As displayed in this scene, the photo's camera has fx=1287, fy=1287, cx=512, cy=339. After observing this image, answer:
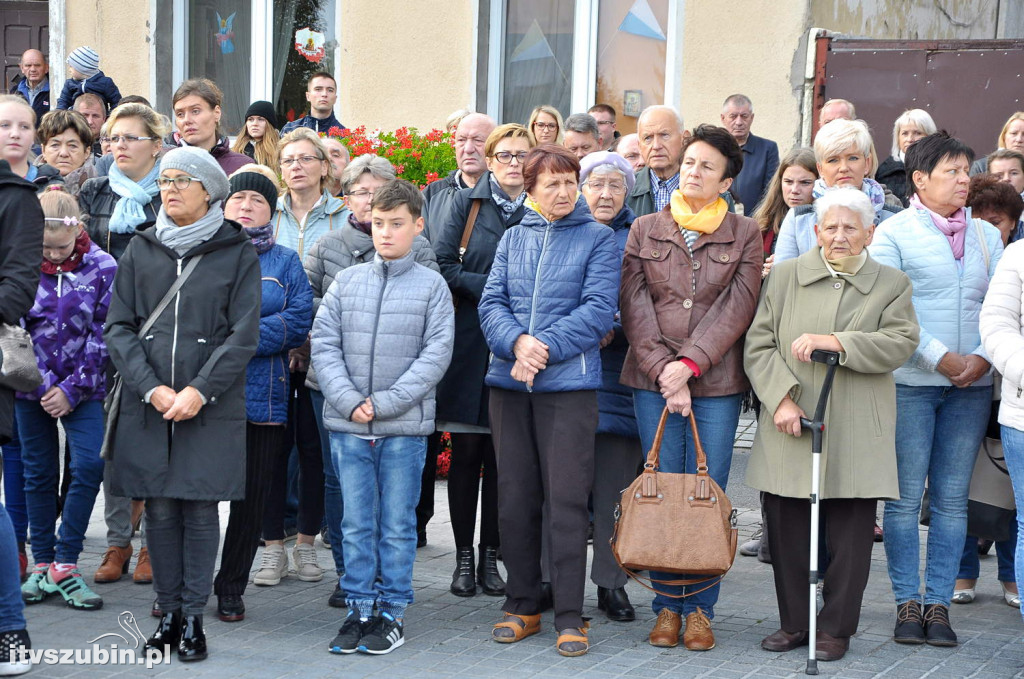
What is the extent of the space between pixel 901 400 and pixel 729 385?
777 mm

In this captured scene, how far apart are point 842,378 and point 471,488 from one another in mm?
1959

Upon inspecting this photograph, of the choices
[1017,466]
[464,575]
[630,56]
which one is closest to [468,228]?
[464,575]

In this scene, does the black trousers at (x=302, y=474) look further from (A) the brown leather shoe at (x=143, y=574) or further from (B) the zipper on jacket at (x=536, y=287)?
(B) the zipper on jacket at (x=536, y=287)

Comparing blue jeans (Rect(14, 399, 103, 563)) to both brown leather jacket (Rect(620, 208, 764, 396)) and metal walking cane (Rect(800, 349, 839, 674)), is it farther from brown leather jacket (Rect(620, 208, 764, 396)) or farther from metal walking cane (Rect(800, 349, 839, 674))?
metal walking cane (Rect(800, 349, 839, 674))

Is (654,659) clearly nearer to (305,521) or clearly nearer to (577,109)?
(305,521)

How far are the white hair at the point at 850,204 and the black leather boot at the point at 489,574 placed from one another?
2274mm

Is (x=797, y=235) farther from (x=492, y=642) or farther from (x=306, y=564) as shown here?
(x=306, y=564)

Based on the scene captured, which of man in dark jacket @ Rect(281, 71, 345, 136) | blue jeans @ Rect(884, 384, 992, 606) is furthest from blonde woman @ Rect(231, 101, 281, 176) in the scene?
blue jeans @ Rect(884, 384, 992, 606)

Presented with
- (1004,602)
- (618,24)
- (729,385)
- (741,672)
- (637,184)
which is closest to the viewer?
(741,672)

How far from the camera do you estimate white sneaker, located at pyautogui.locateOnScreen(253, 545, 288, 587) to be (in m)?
6.32

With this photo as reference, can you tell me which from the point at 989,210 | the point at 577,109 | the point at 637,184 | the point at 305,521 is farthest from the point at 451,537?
the point at 577,109

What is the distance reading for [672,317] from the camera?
551 centimetres

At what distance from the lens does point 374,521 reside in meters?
5.53

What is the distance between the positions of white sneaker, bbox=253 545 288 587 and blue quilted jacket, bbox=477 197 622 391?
Answer: 159 centimetres
